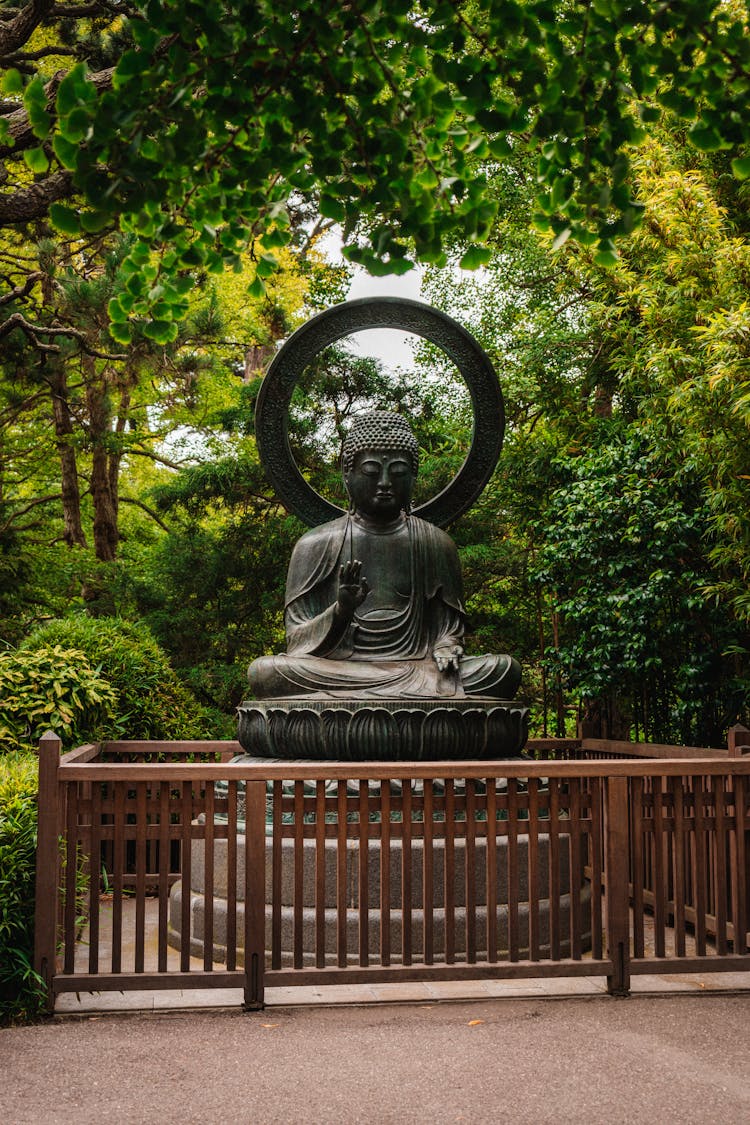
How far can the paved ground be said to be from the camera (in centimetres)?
303

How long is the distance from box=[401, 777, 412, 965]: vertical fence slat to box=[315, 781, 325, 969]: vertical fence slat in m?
0.33

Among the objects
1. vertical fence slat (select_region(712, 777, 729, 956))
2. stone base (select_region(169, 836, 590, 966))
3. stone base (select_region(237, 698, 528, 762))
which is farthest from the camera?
stone base (select_region(237, 698, 528, 762))

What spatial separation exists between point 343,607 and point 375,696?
56 cm

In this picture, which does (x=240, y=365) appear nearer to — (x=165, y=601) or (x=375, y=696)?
(x=165, y=601)

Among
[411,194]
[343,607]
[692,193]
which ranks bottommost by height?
[343,607]

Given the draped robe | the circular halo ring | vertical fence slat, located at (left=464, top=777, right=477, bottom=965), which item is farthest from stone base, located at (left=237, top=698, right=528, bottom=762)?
the circular halo ring

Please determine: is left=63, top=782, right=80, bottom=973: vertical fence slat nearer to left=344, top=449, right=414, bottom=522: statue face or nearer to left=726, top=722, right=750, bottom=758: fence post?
left=344, top=449, right=414, bottom=522: statue face

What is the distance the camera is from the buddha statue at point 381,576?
588cm

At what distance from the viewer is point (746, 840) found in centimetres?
461

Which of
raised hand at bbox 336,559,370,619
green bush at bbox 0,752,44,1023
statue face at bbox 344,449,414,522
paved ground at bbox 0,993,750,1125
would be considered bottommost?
paved ground at bbox 0,993,750,1125

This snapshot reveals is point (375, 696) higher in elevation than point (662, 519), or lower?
lower

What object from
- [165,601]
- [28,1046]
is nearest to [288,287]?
[165,601]

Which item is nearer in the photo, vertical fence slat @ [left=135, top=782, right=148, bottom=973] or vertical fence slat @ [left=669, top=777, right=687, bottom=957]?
vertical fence slat @ [left=135, top=782, right=148, bottom=973]

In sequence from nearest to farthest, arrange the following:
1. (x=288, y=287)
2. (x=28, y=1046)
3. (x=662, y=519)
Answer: (x=28, y=1046) → (x=662, y=519) → (x=288, y=287)
